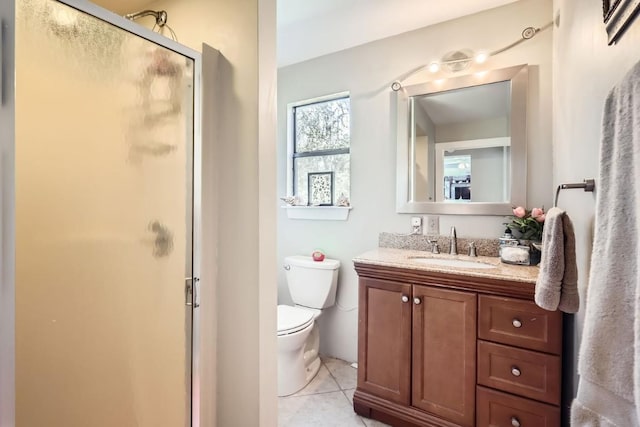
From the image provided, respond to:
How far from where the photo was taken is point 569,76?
132 centimetres

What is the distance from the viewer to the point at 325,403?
1.92 meters

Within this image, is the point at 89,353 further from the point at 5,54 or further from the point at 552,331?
the point at 552,331

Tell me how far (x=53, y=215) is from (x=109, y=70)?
0.52m

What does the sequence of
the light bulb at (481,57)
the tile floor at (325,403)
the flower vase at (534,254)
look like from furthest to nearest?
the light bulb at (481,57) < the tile floor at (325,403) < the flower vase at (534,254)

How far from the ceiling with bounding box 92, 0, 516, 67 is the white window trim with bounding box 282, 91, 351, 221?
36 centimetres

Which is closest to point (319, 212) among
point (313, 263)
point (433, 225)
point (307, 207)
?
point (307, 207)

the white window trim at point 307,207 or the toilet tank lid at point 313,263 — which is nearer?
the toilet tank lid at point 313,263

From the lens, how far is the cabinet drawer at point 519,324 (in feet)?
4.36

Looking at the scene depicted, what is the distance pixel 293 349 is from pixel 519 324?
1240 mm

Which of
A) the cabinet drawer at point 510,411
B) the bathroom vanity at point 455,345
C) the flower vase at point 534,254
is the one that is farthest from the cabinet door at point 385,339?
the flower vase at point 534,254

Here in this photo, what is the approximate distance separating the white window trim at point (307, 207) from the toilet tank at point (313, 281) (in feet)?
1.14

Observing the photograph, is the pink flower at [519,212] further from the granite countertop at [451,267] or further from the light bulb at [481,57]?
the light bulb at [481,57]

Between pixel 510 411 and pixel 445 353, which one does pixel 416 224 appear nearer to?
pixel 445 353

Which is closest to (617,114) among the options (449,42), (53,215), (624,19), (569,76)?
(624,19)
